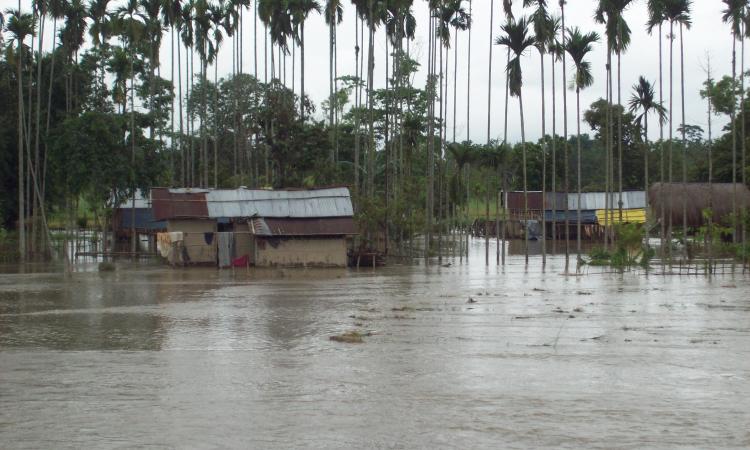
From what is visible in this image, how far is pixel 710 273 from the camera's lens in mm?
25469

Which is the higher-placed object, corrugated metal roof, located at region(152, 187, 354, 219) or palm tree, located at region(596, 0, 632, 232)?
palm tree, located at region(596, 0, 632, 232)

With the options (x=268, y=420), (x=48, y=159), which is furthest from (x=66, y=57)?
(x=268, y=420)

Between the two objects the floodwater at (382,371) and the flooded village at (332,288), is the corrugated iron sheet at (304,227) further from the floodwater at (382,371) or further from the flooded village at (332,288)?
the floodwater at (382,371)

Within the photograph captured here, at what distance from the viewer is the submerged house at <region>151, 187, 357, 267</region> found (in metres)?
33.0

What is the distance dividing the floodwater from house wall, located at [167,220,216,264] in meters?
13.0

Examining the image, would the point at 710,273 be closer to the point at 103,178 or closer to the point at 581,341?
the point at 581,341

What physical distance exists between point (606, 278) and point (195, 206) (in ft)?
53.4

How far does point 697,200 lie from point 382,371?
32.2 m

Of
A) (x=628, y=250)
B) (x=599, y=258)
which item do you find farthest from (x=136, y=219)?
(x=628, y=250)

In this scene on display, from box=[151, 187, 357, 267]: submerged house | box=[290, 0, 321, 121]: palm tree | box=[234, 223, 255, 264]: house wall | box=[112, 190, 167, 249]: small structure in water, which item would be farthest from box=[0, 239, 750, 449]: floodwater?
box=[112, 190, 167, 249]: small structure in water

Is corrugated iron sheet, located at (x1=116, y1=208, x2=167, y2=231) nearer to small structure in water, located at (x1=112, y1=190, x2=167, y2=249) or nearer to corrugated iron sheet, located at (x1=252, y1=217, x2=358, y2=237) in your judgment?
small structure in water, located at (x1=112, y1=190, x2=167, y2=249)

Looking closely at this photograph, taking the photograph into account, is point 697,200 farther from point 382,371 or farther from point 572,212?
point 382,371

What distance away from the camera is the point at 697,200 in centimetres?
3962

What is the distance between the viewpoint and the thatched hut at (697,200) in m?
38.2
